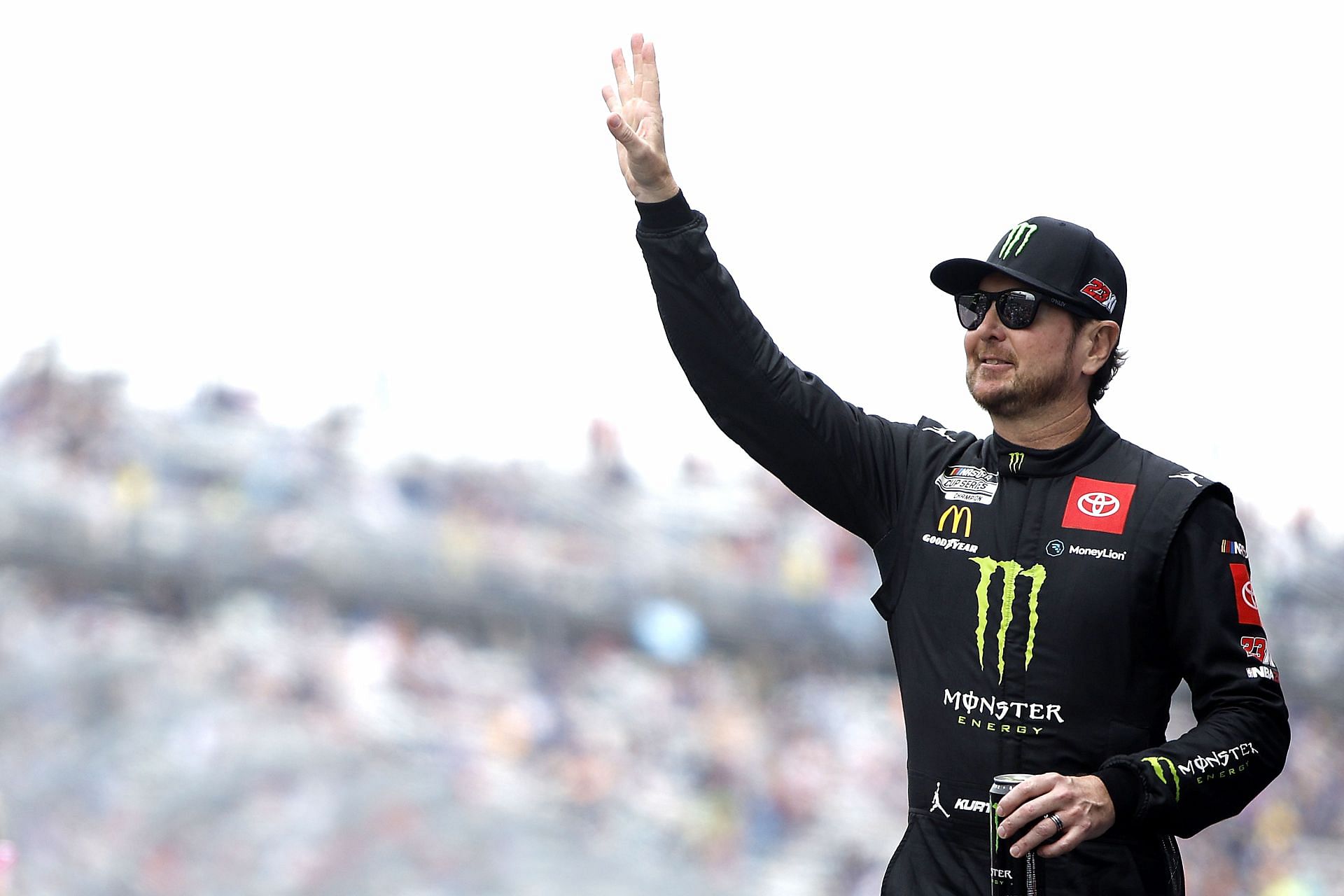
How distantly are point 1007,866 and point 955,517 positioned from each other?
315mm

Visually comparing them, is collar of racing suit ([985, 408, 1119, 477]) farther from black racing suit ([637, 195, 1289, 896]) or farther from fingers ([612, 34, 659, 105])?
fingers ([612, 34, 659, 105])

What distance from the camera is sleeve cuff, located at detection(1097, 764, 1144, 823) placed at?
1.05m

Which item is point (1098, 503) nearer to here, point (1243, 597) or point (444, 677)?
point (1243, 597)

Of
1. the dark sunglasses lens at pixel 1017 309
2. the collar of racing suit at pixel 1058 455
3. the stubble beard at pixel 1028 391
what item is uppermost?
the dark sunglasses lens at pixel 1017 309

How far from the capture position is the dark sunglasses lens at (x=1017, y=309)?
122cm

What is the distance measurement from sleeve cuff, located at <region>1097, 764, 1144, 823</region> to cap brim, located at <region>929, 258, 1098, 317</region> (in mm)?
415

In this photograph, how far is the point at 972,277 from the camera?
4.11ft

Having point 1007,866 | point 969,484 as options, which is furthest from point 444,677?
point 1007,866

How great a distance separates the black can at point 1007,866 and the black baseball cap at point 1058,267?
1.45 ft

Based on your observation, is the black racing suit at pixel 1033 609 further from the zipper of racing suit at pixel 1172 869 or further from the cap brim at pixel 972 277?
the cap brim at pixel 972 277

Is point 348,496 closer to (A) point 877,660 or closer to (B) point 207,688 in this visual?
(B) point 207,688

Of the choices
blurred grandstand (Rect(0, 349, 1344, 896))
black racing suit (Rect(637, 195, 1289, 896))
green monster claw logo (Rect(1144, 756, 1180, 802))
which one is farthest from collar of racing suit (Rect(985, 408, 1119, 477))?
blurred grandstand (Rect(0, 349, 1344, 896))

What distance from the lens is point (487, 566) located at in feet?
9.53

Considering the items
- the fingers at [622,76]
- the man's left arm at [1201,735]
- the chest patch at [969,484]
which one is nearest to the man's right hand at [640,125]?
the fingers at [622,76]
